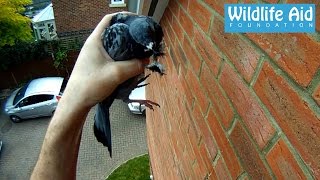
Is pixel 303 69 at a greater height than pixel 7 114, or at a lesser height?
greater

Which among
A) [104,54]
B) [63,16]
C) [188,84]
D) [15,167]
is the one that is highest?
[104,54]

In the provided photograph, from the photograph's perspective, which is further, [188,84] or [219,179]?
[188,84]

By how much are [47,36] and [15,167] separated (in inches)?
330

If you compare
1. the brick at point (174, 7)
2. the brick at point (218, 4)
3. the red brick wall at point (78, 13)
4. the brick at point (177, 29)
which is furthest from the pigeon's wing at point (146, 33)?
the red brick wall at point (78, 13)

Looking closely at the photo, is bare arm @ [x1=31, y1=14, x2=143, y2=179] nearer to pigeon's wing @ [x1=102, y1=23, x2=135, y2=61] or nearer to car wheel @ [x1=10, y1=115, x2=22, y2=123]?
pigeon's wing @ [x1=102, y1=23, x2=135, y2=61]

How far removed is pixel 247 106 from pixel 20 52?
45.6 ft

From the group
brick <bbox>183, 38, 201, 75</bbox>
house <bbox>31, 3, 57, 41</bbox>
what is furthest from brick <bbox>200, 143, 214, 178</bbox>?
house <bbox>31, 3, 57, 41</bbox>

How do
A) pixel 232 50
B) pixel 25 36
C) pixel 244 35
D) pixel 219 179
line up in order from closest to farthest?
pixel 244 35, pixel 232 50, pixel 219 179, pixel 25 36

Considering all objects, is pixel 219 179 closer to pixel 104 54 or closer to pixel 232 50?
pixel 232 50

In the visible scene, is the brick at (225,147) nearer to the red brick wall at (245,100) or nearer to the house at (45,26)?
the red brick wall at (245,100)

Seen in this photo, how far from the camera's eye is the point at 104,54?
139 centimetres

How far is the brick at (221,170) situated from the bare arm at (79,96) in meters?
0.61

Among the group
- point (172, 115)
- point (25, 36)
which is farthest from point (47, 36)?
point (172, 115)

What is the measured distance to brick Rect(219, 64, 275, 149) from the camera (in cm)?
110
